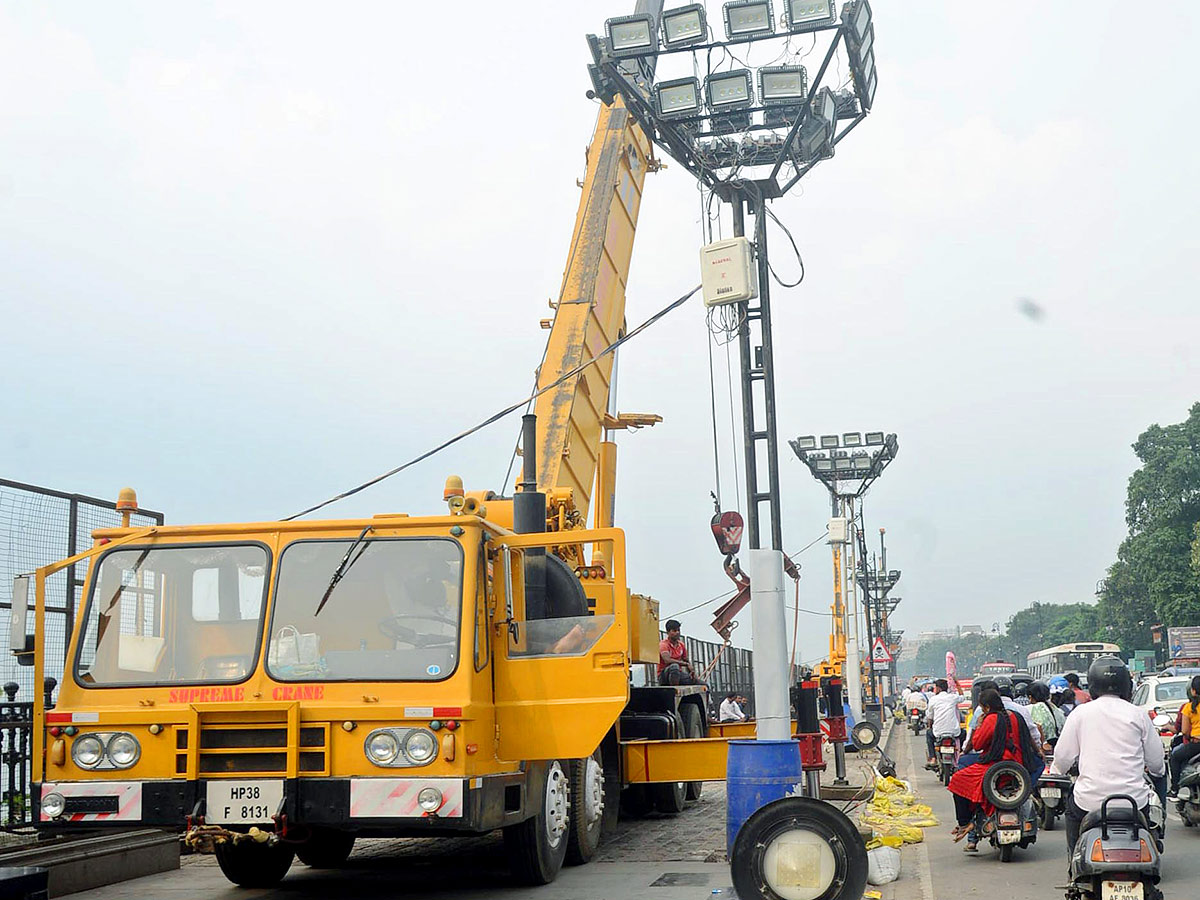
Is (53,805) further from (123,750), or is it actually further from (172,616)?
(172,616)

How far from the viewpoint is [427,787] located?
8.39 m

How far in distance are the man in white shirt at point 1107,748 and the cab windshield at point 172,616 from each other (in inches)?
210

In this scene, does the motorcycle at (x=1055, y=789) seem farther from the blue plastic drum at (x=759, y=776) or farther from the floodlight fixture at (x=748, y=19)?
the floodlight fixture at (x=748, y=19)

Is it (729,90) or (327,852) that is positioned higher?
(729,90)

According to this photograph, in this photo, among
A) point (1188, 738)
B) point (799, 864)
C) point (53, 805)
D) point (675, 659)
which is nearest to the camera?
point (799, 864)

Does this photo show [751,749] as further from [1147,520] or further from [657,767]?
[1147,520]

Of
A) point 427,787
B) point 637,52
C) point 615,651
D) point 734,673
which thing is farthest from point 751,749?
point 734,673

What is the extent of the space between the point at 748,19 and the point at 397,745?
671 centimetres

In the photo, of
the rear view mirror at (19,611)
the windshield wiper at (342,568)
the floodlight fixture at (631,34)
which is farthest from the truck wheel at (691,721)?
the rear view mirror at (19,611)

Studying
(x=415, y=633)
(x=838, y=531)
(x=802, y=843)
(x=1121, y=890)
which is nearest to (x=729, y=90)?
(x=415, y=633)

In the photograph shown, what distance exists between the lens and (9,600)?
1036 cm

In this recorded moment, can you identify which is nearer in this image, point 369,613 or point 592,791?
point 369,613

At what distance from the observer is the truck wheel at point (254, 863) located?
34.3 feet

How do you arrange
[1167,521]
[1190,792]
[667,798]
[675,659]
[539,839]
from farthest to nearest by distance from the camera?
[1167,521], [675,659], [667,798], [1190,792], [539,839]
